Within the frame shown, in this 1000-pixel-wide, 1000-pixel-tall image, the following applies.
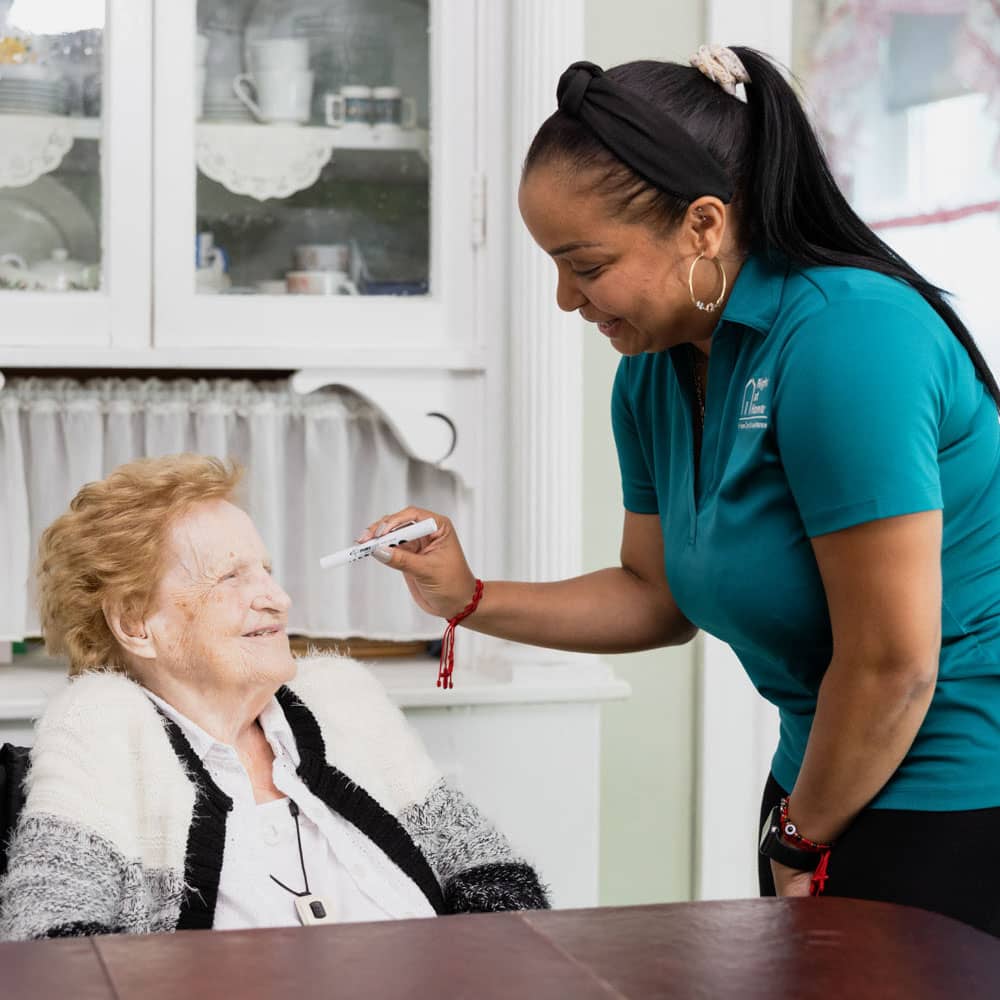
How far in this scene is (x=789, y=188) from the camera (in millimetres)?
1378

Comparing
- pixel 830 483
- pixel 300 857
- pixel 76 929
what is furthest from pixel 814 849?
pixel 76 929

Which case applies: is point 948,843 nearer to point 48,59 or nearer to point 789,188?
point 789,188

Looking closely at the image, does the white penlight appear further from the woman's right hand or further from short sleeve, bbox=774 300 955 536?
short sleeve, bbox=774 300 955 536

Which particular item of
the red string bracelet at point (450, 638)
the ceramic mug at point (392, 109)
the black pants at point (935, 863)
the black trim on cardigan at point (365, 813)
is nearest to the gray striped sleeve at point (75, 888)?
the black trim on cardigan at point (365, 813)

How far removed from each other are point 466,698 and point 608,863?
49 centimetres

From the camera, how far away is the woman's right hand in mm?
1771

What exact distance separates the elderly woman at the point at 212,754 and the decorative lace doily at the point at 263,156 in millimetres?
681

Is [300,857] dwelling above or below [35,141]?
below

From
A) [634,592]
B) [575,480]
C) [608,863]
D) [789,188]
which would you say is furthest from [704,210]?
[608,863]

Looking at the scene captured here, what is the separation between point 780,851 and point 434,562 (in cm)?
55

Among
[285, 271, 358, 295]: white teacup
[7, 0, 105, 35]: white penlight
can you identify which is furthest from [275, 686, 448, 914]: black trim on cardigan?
[7, 0, 105, 35]: white penlight

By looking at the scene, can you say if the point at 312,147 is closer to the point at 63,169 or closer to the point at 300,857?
the point at 63,169

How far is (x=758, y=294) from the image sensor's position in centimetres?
139

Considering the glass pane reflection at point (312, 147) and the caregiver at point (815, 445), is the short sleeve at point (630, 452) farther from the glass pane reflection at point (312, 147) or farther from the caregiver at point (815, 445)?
the glass pane reflection at point (312, 147)
